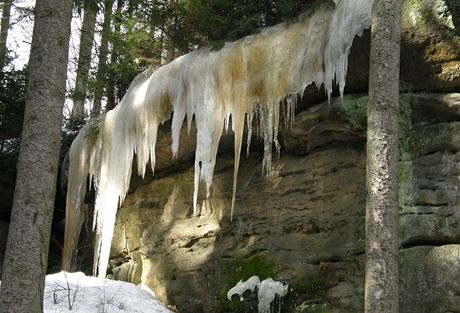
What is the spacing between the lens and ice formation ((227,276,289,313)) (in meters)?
8.43

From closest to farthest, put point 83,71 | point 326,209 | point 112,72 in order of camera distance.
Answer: point 326,209
point 112,72
point 83,71

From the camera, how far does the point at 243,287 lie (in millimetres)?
8773

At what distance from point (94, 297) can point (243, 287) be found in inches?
81.7

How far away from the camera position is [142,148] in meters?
10.4

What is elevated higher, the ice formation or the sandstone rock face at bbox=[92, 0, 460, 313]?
the sandstone rock face at bbox=[92, 0, 460, 313]

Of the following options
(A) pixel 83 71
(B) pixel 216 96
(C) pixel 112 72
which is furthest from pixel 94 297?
(A) pixel 83 71

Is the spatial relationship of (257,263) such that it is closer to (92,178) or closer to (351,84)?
Result: (351,84)

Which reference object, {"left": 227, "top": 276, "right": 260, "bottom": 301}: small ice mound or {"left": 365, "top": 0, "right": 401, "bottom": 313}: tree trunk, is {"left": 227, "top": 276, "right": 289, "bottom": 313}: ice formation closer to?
{"left": 227, "top": 276, "right": 260, "bottom": 301}: small ice mound

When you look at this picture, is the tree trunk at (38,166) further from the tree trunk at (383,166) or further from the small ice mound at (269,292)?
the small ice mound at (269,292)

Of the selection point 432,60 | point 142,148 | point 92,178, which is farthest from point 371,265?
point 92,178

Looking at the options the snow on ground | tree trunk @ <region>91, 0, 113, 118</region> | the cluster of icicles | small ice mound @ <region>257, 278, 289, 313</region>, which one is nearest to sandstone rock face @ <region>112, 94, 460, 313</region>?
small ice mound @ <region>257, 278, 289, 313</region>

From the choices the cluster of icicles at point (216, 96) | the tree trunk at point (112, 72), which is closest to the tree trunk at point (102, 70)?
the tree trunk at point (112, 72)

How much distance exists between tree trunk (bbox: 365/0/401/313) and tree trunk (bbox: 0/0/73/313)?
3005 millimetres

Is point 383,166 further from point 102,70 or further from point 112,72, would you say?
point 102,70
